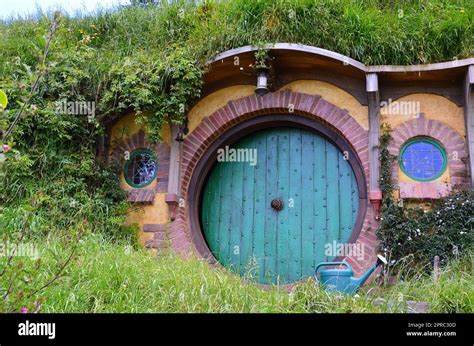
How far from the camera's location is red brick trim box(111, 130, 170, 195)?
7270 millimetres

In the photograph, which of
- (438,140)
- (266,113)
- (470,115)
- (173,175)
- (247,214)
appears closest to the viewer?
(470,115)

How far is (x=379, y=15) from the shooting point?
22.7 feet

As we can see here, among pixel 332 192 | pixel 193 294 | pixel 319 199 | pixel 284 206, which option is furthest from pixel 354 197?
pixel 193 294

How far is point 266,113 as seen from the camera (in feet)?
24.1

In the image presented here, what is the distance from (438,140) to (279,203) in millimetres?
2087

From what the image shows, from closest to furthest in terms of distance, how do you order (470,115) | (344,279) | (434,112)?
(344,279) < (470,115) < (434,112)

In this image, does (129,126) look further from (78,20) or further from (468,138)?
(468,138)

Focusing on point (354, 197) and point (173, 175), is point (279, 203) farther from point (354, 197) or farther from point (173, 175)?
point (173, 175)

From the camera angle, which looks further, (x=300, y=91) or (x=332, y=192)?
(x=300, y=91)

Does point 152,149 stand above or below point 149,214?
above

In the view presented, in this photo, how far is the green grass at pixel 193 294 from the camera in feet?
14.1
